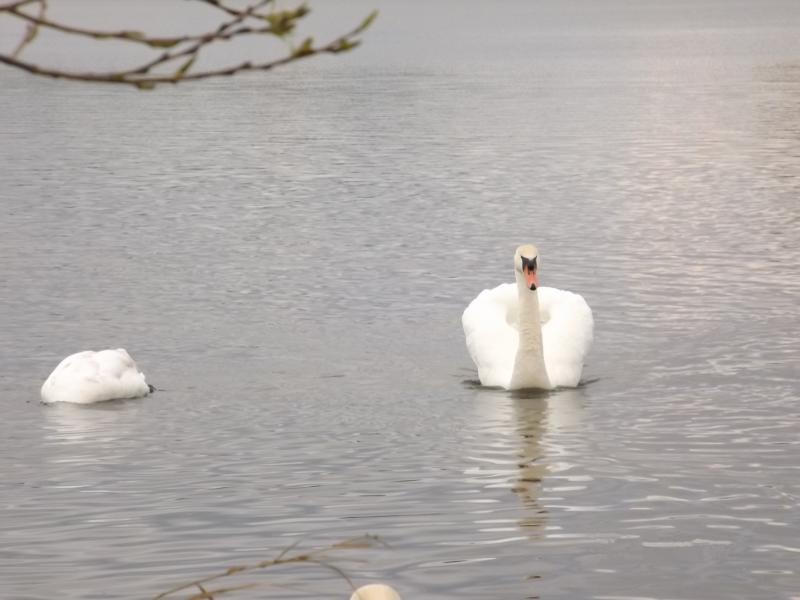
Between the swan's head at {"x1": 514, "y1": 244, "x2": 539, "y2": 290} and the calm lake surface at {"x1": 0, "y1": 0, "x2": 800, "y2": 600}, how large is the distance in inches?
38.9

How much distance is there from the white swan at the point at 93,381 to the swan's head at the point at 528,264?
3259 millimetres

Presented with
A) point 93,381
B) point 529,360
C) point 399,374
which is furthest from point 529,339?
point 93,381

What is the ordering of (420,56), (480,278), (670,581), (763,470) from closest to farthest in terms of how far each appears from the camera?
1. (670,581)
2. (763,470)
3. (480,278)
4. (420,56)

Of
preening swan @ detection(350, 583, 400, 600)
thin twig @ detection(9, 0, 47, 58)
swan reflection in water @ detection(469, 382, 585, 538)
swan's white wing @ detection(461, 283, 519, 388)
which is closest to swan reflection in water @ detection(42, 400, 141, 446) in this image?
swan reflection in water @ detection(469, 382, 585, 538)

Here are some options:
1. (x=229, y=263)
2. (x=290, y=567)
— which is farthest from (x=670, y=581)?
(x=229, y=263)

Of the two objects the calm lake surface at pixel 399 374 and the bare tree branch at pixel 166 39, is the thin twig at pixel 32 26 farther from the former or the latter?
the calm lake surface at pixel 399 374

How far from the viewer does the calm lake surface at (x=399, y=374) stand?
8.63m

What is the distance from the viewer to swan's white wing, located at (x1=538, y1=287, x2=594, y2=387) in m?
13.4

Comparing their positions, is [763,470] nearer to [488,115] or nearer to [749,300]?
[749,300]

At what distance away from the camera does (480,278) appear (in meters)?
19.4

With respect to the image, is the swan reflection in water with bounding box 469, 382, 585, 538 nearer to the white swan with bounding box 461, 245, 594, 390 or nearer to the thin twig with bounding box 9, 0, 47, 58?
the white swan with bounding box 461, 245, 594, 390

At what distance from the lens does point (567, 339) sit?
1352cm

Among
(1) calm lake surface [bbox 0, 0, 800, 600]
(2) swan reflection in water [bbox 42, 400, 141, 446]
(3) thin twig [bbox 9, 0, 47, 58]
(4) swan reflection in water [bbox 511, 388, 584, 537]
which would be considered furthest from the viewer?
(2) swan reflection in water [bbox 42, 400, 141, 446]

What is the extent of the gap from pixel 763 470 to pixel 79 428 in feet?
16.5
